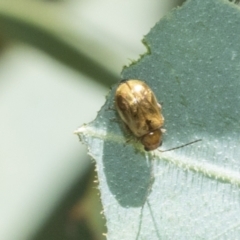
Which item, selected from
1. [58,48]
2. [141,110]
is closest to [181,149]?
[141,110]

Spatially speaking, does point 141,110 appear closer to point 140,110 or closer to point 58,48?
point 140,110

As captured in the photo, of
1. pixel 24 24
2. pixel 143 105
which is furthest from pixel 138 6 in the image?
pixel 143 105

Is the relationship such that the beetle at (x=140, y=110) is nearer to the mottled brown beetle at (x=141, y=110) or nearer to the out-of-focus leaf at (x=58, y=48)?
the mottled brown beetle at (x=141, y=110)

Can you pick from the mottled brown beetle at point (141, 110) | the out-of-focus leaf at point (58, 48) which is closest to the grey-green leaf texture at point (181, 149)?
the mottled brown beetle at point (141, 110)

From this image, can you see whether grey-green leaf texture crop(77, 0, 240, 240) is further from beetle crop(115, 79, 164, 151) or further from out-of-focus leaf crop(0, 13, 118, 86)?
out-of-focus leaf crop(0, 13, 118, 86)

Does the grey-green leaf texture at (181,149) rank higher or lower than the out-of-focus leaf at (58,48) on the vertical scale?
higher

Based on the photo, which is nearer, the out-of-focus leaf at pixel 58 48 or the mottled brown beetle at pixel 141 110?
the mottled brown beetle at pixel 141 110
